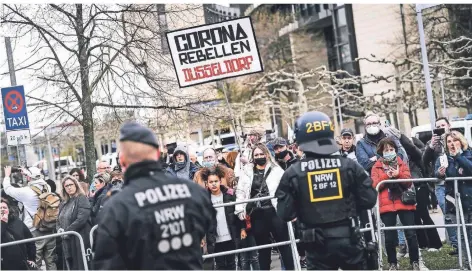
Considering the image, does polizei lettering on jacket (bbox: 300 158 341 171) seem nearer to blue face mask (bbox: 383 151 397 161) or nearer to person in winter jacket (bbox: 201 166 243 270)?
person in winter jacket (bbox: 201 166 243 270)

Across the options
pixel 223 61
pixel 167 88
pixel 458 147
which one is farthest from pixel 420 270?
pixel 167 88

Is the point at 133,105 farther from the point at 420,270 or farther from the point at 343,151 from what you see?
the point at 420,270

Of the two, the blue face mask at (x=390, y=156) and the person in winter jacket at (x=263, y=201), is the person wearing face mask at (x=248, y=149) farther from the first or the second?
the blue face mask at (x=390, y=156)

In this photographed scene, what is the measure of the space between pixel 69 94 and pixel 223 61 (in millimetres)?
8758

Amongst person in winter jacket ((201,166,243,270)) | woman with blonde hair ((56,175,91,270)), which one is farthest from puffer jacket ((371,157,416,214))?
woman with blonde hair ((56,175,91,270))

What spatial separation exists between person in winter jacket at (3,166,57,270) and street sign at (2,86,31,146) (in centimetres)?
58

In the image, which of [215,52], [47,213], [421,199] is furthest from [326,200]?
[47,213]

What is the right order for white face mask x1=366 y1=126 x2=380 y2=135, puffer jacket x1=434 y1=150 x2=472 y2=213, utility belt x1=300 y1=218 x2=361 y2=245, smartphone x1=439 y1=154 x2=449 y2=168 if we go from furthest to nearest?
white face mask x1=366 y1=126 x2=380 y2=135
smartphone x1=439 y1=154 x2=449 y2=168
puffer jacket x1=434 y1=150 x2=472 y2=213
utility belt x1=300 y1=218 x2=361 y2=245

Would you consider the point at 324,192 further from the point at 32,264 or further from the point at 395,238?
the point at 32,264

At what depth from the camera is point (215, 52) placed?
10.8 m

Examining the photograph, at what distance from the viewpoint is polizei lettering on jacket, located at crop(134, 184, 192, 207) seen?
15.7ft

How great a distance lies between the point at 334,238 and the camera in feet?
22.2

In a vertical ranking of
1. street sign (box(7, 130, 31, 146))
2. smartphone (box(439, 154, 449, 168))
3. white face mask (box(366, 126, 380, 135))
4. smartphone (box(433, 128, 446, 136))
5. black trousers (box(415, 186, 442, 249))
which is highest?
street sign (box(7, 130, 31, 146))

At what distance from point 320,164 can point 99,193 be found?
5.36 m
